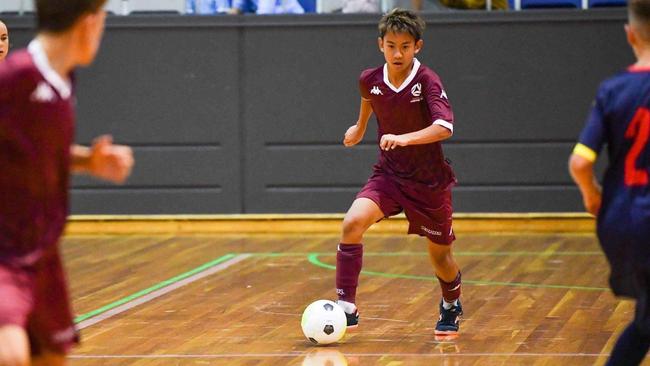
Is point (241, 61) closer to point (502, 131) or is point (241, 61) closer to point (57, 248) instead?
point (502, 131)

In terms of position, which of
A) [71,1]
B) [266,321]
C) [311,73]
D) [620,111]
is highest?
[71,1]

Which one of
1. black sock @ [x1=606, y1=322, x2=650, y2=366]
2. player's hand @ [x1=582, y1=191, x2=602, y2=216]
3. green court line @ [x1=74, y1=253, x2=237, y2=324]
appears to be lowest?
green court line @ [x1=74, y1=253, x2=237, y2=324]

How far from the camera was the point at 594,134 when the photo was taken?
3.84 m

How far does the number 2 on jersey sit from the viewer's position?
12.5 feet

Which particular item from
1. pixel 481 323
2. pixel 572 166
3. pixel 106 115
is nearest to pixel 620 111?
pixel 572 166

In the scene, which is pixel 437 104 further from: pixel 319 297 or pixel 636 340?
pixel 636 340

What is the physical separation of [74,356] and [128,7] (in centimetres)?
628

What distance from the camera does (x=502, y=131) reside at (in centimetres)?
1099

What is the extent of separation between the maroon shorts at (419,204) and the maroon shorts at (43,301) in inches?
120

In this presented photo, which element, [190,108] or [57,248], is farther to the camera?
[190,108]

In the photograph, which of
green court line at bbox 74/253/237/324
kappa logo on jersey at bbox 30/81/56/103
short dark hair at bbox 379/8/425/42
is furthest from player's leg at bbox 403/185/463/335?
kappa logo on jersey at bbox 30/81/56/103

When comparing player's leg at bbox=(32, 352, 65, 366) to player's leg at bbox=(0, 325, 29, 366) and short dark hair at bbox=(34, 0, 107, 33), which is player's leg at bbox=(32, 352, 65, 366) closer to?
player's leg at bbox=(0, 325, 29, 366)

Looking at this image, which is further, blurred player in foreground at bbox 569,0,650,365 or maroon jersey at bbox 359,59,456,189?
maroon jersey at bbox 359,59,456,189

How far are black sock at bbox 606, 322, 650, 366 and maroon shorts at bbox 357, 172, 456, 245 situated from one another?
7.26 feet
